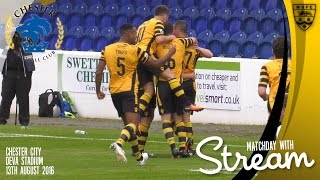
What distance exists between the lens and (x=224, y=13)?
26.8 meters

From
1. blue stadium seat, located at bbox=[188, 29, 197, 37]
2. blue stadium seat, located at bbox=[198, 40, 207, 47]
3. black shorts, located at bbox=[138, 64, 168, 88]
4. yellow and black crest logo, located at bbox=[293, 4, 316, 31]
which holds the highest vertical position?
yellow and black crest logo, located at bbox=[293, 4, 316, 31]

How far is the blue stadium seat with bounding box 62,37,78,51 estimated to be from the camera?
27.1 meters

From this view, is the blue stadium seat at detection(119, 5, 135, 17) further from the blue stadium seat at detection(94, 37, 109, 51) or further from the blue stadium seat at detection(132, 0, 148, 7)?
the blue stadium seat at detection(94, 37, 109, 51)

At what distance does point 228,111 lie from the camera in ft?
83.6

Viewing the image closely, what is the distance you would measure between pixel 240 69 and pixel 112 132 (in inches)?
114

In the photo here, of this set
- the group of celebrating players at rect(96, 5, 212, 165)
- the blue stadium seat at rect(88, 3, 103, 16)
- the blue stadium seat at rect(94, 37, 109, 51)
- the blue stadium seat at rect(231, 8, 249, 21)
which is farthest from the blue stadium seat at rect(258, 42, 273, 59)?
the group of celebrating players at rect(96, 5, 212, 165)

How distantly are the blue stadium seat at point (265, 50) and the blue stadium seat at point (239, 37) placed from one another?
40 cm

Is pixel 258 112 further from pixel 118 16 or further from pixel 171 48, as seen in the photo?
pixel 171 48

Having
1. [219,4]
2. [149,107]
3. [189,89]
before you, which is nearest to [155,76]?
[149,107]

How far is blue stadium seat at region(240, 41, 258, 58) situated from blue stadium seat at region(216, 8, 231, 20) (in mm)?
790

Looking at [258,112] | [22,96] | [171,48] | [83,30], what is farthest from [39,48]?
[171,48]

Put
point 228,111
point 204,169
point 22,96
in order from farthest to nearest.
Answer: point 228,111 < point 22,96 < point 204,169

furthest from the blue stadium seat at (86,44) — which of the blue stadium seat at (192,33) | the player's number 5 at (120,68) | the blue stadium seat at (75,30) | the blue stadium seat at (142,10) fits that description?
the player's number 5 at (120,68)

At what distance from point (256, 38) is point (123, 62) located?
337 inches
